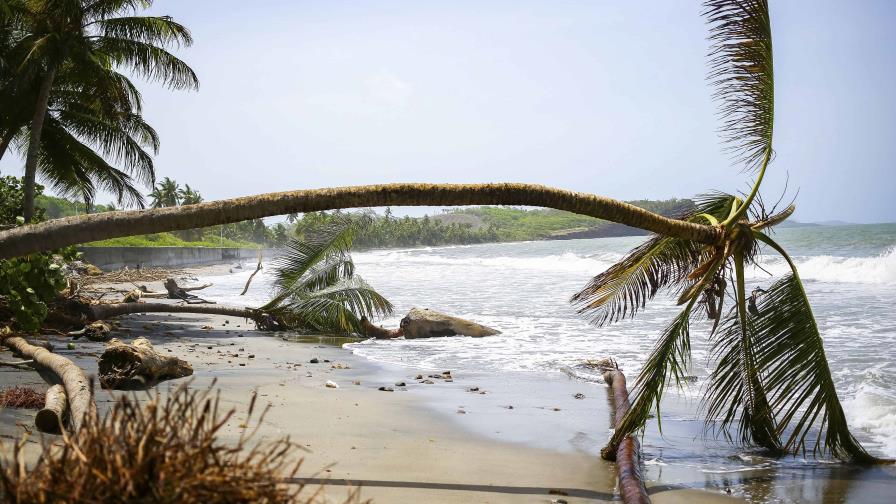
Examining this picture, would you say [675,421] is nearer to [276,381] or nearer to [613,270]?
[613,270]

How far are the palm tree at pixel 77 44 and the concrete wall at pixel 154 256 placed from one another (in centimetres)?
2211

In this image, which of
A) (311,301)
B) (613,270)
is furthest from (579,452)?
(311,301)

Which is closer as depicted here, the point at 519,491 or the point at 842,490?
the point at 519,491

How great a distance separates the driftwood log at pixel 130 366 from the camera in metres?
7.44

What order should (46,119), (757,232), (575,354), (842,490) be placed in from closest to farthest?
(842,490) → (757,232) → (575,354) → (46,119)

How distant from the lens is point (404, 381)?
9.62 m

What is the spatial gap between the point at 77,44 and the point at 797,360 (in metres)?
18.0

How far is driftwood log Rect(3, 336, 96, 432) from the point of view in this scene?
525 centimetres

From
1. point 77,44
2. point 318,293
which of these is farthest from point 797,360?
point 77,44

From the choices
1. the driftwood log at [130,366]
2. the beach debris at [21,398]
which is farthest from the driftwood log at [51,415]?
the driftwood log at [130,366]

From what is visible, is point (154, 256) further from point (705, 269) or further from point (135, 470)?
point (135, 470)

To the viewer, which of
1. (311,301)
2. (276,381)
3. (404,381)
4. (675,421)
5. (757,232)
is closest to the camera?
(757,232)

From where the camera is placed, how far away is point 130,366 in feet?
24.8

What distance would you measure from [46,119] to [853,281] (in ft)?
95.0
